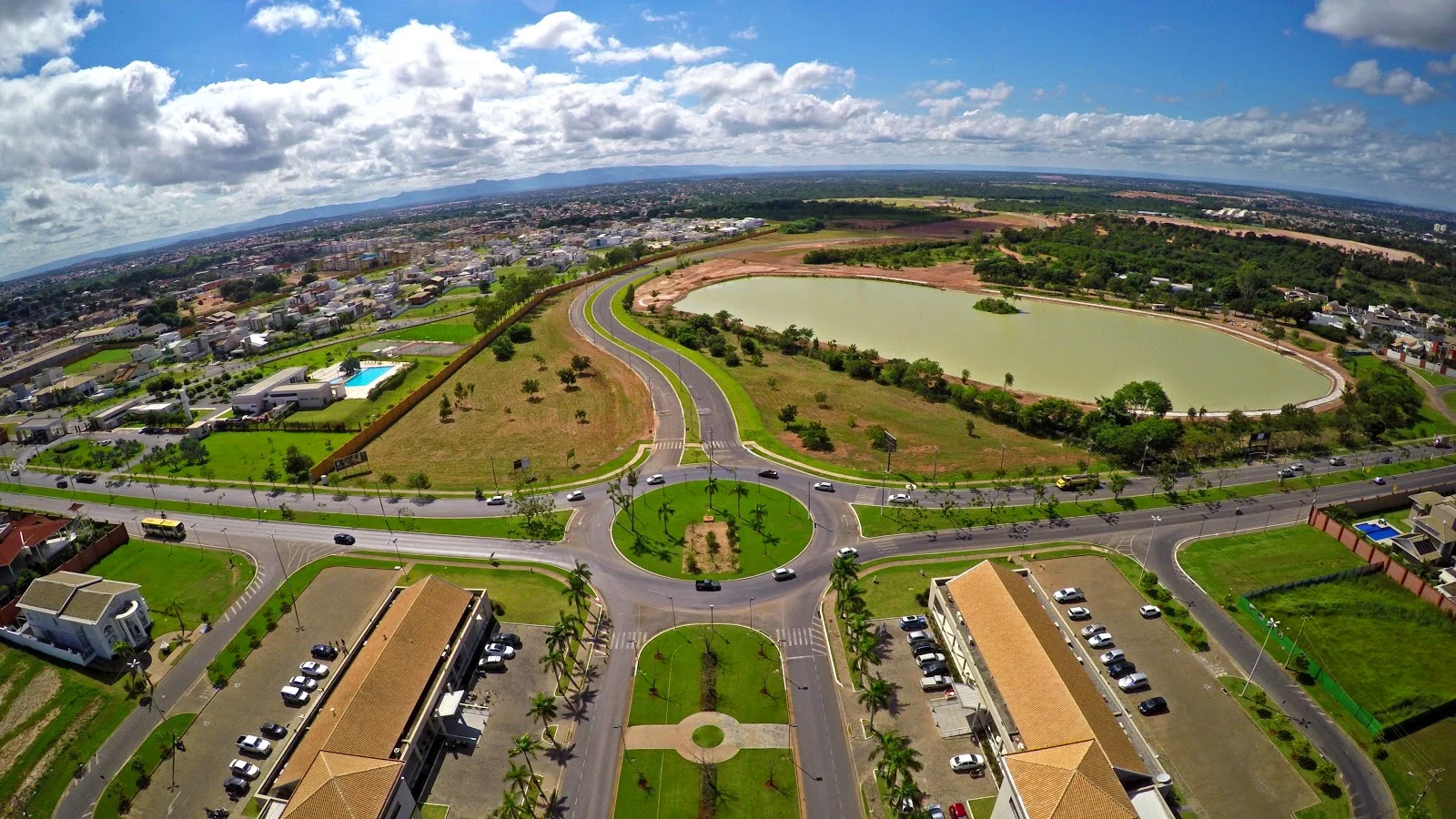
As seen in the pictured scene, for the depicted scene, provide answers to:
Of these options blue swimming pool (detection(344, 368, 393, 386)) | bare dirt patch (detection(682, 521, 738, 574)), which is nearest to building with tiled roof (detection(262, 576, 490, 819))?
bare dirt patch (detection(682, 521, 738, 574))

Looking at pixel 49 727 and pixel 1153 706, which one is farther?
pixel 49 727

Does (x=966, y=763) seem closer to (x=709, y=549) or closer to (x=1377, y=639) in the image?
(x=709, y=549)

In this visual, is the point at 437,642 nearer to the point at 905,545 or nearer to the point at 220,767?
the point at 220,767

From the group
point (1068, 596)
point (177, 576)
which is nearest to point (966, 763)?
point (1068, 596)

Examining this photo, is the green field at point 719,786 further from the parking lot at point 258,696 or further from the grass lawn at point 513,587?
the parking lot at point 258,696

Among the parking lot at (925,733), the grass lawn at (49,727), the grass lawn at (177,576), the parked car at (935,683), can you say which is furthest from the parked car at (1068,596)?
the grass lawn at (177,576)

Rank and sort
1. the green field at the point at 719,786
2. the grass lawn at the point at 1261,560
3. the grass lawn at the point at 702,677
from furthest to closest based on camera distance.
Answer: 1. the grass lawn at the point at 1261,560
2. the grass lawn at the point at 702,677
3. the green field at the point at 719,786
